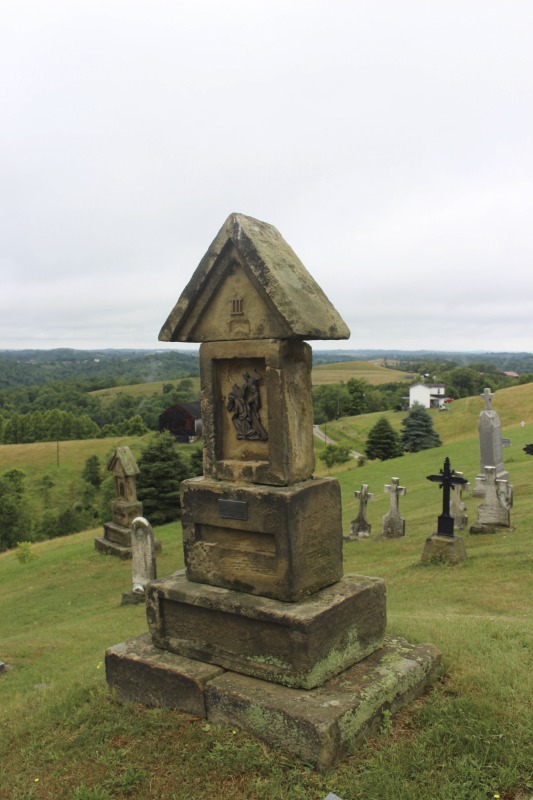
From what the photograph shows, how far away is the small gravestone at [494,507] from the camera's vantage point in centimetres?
1428

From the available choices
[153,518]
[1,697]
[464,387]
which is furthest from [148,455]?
[464,387]

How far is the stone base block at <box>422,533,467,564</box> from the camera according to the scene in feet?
38.6

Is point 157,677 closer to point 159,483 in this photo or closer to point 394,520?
point 394,520

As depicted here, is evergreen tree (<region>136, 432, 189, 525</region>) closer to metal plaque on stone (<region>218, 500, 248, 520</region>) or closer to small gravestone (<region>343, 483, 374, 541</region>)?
small gravestone (<region>343, 483, 374, 541</region>)

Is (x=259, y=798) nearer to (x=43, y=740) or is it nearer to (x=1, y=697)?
(x=43, y=740)

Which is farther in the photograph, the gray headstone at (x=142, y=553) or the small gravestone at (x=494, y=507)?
the small gravestone at (x=494, y=507)

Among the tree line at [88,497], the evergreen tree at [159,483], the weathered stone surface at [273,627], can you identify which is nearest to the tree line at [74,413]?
the tree line at [88,497]

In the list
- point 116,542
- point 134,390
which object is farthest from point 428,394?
point 116,542

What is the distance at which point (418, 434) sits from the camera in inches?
1954

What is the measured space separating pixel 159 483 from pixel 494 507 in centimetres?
1995

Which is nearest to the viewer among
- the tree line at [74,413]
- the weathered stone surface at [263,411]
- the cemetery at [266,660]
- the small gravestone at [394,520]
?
the cemetery at [266,660]

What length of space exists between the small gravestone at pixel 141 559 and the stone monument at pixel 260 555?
7226mm

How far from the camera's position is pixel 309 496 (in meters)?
5.04

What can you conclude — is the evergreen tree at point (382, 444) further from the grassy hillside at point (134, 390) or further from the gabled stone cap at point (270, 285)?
the grassy hillside at point (134, 390)
